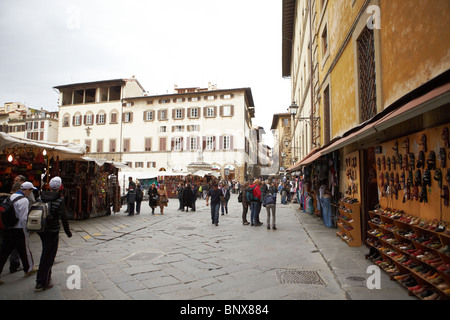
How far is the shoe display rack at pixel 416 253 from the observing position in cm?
312

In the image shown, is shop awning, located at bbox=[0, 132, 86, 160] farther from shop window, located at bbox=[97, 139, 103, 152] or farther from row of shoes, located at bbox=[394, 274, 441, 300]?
shop window, located at bbox=[97, 139, 103, 152]

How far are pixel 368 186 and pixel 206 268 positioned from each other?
12.7ft

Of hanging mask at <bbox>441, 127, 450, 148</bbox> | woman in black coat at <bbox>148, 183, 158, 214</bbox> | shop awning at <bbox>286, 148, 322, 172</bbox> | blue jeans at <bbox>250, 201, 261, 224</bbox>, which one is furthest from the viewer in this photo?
woman in black coat at <bbox>148, 183, 158, 214</bbox>

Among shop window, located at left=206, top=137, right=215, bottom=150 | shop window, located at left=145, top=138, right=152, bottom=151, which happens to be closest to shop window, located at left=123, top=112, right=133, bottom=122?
shop window, located at left=145, top=138, right=152, bottom=151

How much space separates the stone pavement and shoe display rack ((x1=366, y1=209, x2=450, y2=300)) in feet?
→ 0.73

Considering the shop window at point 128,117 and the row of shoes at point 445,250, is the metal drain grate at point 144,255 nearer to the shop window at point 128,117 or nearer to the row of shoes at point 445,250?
the row of shoes at point 445,250

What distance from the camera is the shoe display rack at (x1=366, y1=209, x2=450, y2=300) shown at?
10.2 feet

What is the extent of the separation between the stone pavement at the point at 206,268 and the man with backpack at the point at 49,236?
0.18m

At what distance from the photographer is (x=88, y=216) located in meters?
11.0

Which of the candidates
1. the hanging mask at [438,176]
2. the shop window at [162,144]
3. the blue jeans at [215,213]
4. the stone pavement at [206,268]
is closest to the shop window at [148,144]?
the shop window at [162,144]

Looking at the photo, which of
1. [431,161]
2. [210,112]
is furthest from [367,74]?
[210,112]

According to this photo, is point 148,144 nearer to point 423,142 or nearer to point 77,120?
point 77,120
